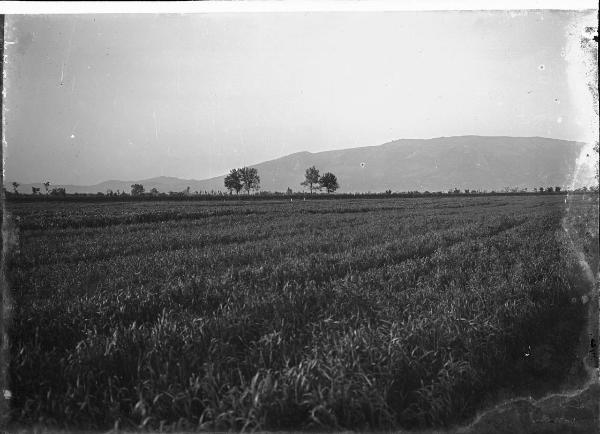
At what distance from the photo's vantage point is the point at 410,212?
13477 mm

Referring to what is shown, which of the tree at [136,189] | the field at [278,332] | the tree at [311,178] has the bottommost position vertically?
the field at [278,332]

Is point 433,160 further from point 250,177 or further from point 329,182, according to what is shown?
point 250,177

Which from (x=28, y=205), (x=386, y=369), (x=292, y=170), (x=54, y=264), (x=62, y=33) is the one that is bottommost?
(x=386, y=369)

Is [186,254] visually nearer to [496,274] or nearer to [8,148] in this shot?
[8,148]

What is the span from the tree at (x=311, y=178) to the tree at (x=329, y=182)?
83 millimetres

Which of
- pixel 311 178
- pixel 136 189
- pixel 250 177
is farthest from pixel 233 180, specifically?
pixel 136 189

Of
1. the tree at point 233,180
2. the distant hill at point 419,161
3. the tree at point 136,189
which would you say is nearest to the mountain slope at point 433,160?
the distant hill at point 419,161

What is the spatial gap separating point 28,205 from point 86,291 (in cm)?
138

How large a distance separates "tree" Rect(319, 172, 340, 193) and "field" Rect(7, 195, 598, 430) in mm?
Result: 1443

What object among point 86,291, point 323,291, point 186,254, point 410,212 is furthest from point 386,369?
point 410,212

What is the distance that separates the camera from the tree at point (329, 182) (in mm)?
5426

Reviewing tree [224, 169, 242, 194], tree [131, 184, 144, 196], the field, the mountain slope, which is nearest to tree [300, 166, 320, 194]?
the mountain slope

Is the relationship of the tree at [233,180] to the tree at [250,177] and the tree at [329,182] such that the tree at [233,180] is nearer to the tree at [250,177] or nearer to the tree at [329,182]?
the tree at [250,177]

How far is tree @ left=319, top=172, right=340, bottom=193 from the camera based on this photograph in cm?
543
